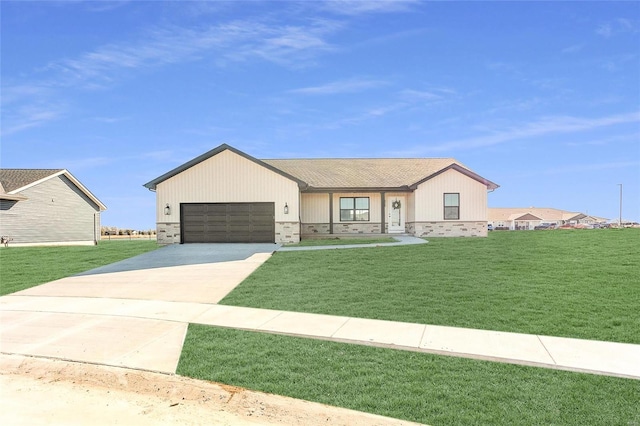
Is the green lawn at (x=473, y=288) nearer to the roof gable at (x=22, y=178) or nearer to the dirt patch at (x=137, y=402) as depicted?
the dirt patch at (x=137, y=402)

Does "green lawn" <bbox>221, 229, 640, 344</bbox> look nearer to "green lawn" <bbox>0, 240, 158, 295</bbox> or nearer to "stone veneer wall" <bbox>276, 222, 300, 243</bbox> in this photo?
"stone veneer wall" <bbox>276, 222, 300, 243</bbox>

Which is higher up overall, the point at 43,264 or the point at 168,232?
the point at 168,232

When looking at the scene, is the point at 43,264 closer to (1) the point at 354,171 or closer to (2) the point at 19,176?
(1) the point at 354,171

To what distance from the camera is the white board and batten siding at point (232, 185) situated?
2531cm

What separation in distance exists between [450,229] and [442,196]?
6.73ft

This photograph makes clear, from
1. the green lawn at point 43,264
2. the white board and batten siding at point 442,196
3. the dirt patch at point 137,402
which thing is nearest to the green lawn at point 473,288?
the dirt patch at point 137,402

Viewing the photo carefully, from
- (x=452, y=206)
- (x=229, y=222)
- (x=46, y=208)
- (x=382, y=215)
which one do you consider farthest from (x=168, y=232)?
(x=452, y=206)

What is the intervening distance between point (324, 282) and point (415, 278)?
8.56ft

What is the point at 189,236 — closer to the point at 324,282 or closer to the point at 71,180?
the point at 324,282

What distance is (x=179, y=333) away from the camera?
825cm

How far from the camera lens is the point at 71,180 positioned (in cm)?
3794

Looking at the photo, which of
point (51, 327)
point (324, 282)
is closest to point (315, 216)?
point (324, 282)

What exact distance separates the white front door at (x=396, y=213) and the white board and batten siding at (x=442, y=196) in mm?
1841

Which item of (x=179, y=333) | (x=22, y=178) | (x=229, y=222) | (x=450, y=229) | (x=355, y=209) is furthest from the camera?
(x=22, y=178)
